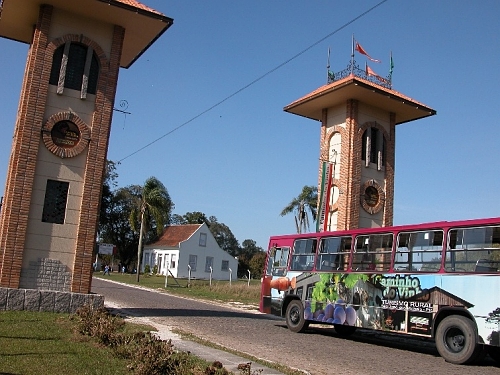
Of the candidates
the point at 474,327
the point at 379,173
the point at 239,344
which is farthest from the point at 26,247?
the point at 379,173

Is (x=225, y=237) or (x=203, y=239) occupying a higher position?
(x=225, y=237)

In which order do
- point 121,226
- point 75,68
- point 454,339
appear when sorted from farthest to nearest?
point 121,226, point 75,68, point 454,339

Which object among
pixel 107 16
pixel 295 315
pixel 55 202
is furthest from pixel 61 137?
pixel 295 315

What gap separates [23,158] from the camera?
53.4 ft

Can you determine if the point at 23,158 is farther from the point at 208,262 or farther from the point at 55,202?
the point at 208,262

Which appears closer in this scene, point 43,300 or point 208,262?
point 43,300

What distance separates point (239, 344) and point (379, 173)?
48.1 feet

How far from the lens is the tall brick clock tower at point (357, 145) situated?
23.7 m

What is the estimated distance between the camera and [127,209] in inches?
3120

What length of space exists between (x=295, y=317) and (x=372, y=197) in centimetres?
923

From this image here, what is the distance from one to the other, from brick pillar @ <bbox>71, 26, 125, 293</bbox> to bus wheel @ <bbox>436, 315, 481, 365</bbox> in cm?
1034

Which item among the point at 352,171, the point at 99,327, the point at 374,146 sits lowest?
the point at 99,327

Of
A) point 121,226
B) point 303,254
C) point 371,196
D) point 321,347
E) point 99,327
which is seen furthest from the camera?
point 121,226

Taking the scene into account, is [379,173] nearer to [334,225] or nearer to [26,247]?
[334,225]
